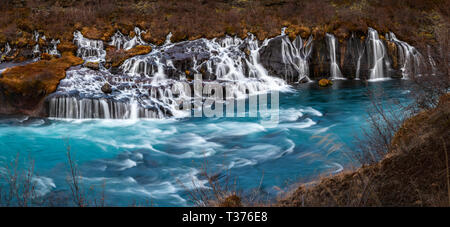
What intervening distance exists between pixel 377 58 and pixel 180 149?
1321cm

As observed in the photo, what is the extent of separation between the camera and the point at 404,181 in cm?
360

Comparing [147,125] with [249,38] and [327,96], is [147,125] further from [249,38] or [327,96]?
[249,38]

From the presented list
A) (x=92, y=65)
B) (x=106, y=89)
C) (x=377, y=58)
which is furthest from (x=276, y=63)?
(x=92, y=65)

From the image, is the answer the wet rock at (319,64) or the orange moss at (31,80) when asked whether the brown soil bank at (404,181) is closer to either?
the orange moss at (31,80)

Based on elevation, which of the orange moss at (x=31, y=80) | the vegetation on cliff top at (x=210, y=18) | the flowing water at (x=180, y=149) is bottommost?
the flowing water at (x=180, y=149)

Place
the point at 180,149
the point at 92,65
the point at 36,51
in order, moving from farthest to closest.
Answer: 1. the point at 36,51
2. the point at 92,65
3. the point at 180,149

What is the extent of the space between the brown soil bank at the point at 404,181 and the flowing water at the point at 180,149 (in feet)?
8.82

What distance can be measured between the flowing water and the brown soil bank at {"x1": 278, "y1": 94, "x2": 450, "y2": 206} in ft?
8.82

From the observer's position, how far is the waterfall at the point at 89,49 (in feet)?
56.9

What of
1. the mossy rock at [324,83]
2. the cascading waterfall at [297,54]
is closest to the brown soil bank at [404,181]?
the mossy rock at [324,83]

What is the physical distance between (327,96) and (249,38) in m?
6.05

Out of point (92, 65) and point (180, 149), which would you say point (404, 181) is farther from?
point (92, 65)

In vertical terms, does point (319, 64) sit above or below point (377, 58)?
below

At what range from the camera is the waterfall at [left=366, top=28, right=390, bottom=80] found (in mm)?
18156
